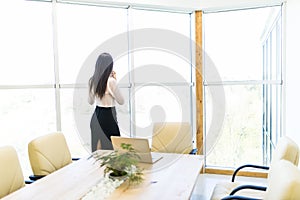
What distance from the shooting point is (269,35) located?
13.9 feet

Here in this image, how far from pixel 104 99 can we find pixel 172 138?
2.87 feet

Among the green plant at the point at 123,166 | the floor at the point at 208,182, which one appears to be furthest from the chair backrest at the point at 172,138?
the green plant at the point at 123,166

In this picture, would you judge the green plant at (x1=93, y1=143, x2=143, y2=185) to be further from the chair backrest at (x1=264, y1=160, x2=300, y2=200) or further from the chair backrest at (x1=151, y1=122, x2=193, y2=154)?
the chair backrest at (x1=151, y1=122, x2=193, y2=154)

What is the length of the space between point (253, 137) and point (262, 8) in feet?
5.87

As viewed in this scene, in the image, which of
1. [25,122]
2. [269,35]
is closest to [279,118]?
[269,35]

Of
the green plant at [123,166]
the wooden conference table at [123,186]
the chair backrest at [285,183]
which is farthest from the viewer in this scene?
the green plant at [123,166]

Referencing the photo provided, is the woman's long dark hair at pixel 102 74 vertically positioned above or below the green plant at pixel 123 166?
above

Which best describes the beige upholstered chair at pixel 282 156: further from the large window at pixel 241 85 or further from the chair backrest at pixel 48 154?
the large window at pixel 241 85

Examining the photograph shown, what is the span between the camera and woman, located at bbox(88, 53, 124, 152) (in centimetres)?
319

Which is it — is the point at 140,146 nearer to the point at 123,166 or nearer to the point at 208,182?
the point at 123,166

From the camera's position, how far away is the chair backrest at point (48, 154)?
2355 mm

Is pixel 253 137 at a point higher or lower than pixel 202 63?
lower

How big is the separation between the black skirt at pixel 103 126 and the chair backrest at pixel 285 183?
6.53 feet

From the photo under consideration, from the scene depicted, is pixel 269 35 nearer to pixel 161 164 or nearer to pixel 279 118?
pixel 279 118
